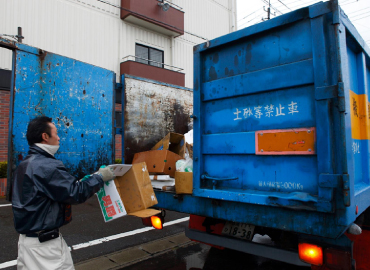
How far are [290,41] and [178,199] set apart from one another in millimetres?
1811

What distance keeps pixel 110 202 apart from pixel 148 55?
39.1 ft

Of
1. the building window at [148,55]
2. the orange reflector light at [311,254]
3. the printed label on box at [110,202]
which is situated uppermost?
the building window at [148,55]

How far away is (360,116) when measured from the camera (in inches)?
101

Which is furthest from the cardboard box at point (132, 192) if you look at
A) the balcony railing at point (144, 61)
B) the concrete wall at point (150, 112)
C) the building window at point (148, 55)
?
the building window at point (148, 55)

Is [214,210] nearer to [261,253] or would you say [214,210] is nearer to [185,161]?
[261,253]

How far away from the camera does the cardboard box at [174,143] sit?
3.74 m

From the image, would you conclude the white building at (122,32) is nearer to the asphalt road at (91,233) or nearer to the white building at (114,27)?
the white building at (114,27)

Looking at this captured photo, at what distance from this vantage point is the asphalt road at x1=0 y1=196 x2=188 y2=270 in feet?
13.0

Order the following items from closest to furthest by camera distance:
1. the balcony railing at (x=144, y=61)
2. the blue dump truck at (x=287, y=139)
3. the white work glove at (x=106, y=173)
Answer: the blue dump truck at (x=287, y=139), the white work glove at (x=106, y=173), the balcony railing at (x=144, y=61)

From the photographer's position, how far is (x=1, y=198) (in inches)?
291

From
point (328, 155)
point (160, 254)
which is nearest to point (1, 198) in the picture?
point (160, 254)

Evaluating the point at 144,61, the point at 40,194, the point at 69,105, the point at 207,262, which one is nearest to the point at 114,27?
the point at 144,61

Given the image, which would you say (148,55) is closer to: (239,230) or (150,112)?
(150,112)

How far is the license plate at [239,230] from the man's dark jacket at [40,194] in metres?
1.53
